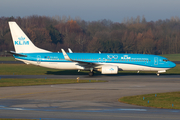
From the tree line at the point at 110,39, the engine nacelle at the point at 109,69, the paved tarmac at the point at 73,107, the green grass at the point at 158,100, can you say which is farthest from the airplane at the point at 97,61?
the tree line at the point at 110,39

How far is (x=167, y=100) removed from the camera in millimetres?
19812

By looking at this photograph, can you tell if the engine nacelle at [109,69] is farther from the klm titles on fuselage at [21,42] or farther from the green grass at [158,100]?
the green grass at [158,100]

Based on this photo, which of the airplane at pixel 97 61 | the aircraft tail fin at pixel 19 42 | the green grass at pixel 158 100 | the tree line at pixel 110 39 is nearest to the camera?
the green grass at pixel 158 100

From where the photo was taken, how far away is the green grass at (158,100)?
18039mm

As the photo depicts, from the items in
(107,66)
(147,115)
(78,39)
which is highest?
(78,39)

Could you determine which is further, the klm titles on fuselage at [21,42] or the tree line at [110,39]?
the tree line at [110,39]

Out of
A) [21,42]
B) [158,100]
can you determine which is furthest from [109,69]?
[158,100]

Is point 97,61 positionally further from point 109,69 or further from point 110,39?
point 110,39

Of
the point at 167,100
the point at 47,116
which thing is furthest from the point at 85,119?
the point at 167,100

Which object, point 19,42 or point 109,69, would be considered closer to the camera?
point 109,69

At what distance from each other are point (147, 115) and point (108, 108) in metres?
2.98

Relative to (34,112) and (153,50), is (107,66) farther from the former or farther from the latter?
(153,50)

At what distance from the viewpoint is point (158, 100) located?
19.9 metres

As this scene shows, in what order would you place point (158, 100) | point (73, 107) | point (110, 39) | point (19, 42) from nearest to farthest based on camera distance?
point (73, 107)
point (158, 100)
point (19, 42)
point (110, 39)
